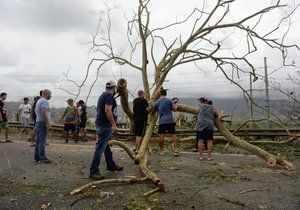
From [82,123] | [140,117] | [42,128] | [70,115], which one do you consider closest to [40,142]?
[42,128]

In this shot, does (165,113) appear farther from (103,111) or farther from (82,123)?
(82,123)

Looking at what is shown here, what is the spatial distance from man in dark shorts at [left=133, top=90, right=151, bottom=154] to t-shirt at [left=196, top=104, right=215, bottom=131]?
1.51 metres

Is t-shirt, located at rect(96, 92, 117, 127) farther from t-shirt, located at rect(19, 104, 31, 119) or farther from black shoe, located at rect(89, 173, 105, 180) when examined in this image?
t-shirt, located at rect(19, 104, 31, 119)

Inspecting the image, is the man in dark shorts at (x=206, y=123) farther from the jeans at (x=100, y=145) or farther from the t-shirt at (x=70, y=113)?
the t-shirt at (x=70, y=113)

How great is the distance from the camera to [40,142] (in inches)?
356

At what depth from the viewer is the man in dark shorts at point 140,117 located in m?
10.1

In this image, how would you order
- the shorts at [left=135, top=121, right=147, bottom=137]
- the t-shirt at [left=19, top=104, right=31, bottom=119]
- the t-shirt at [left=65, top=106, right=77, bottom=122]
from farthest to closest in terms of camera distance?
the t-shirt at [left=19, top=104, right=31, bottom=119], the t-shirt at [left=65, top=106, right=77, bottom=122], the shorts at [left=135, top=121, right=147, bottom=137]

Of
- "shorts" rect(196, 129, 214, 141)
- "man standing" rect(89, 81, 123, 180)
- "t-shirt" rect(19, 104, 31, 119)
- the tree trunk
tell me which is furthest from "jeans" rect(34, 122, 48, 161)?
"t-shirt" rect(19, 104, 31, 119)

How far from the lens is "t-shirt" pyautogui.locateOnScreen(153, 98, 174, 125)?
1030cm

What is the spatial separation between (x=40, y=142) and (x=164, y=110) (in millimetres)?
3533

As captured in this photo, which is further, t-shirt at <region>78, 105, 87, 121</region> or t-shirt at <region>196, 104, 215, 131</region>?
t-shirt at <region>78, 105, 87, 121</region>

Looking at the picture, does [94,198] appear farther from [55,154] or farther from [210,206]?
[55,154]

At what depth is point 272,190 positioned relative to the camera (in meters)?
6.48

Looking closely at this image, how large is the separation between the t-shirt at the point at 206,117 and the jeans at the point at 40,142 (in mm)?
4172
